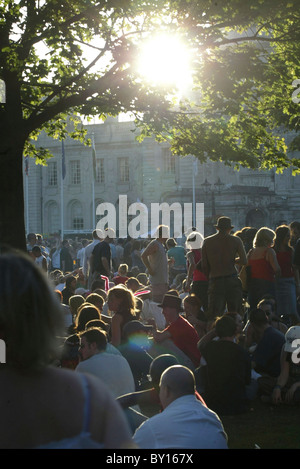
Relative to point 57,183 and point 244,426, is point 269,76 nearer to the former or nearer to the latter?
point 244,426

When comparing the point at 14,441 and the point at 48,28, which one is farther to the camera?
the point at 48,28

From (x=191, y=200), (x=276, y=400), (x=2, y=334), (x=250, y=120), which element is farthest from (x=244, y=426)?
(x=191, y=200)

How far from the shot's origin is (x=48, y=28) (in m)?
11.8

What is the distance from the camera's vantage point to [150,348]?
9.23 metres

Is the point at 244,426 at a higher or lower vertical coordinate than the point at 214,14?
lower

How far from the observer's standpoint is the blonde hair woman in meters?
12.0

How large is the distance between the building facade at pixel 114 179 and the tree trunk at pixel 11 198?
139 feet

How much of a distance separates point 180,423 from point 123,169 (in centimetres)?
6146

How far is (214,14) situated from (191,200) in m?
40.7

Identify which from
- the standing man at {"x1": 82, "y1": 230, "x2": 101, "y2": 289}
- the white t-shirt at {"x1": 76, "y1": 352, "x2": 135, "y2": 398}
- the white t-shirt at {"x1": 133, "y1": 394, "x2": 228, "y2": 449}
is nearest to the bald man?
the white t-shirt at {"x1": 133, "y1": 394, "x2": 228, "y2": 449}

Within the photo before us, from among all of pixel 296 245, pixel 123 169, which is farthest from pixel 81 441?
pixel 123 169

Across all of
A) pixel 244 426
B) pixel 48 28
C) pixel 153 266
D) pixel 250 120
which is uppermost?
pixel 48 28

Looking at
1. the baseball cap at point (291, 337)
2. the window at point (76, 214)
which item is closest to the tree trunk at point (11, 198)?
the baseball cap at point (291, 337)

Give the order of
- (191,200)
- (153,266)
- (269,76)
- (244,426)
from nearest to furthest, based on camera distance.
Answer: (244,426) < (269,76) < (153,266) < (191,200)
